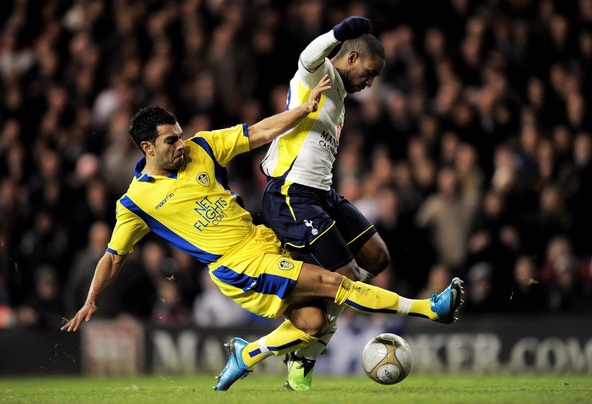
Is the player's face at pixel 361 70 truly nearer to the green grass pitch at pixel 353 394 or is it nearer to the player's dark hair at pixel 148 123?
the player's dark hair at pixel 148 123

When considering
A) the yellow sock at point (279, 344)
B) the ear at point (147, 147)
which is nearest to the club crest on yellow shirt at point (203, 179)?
the ear at point (147, 147)

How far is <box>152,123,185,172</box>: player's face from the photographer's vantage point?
23.7ft

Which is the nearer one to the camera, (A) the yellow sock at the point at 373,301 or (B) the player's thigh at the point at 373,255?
(A) the yellow sock at the point at 373,301

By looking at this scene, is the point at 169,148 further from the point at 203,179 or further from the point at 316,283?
the point at 316,283

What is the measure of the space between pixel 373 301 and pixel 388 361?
0.58 meters

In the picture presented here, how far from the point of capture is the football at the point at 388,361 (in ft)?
24.6

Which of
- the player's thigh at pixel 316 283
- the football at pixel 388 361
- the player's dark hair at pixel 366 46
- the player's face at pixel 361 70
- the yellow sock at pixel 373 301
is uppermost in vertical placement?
the player's dark hair at pixel 366 46

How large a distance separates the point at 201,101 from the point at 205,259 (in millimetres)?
6078

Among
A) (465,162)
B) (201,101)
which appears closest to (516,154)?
(465,162)

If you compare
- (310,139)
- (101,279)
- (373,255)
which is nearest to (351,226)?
(373,255)

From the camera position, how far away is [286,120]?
289 inches

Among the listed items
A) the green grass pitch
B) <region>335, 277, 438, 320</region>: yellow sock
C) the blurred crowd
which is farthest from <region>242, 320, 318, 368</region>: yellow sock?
the blurred crowd

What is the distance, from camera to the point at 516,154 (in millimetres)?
12711

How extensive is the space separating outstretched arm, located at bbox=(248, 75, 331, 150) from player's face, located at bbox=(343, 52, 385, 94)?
0.33 m
